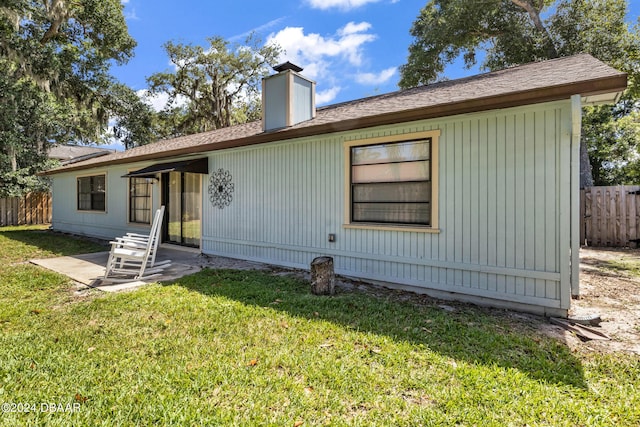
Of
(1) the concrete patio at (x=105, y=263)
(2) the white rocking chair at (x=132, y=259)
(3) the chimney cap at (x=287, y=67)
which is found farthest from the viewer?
(3) the chimney cap at (x=287, y=67)

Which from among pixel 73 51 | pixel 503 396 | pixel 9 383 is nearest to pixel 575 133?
pixel 503 396

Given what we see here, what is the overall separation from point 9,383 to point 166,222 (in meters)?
6.91

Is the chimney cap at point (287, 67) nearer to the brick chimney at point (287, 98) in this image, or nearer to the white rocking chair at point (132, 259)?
the brick chimney at point (287, 98)

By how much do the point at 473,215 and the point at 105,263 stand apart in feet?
22.1

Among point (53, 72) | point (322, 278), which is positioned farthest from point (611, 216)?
point (53, 72)

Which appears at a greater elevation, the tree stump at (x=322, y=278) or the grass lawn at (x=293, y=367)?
the tree stump at (x=322, y=278)

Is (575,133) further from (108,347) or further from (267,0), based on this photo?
(267,0)

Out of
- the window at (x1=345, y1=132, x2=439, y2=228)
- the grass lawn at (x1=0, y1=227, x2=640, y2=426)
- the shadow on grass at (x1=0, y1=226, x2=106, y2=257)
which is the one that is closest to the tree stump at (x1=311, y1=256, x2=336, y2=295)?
the grass lawn at (x1=0, y1=227, x2=640, y2=426)

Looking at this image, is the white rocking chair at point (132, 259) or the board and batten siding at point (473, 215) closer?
the board and batten siding at point (473, 215)

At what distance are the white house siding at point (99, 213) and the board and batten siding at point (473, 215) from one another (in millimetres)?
5151

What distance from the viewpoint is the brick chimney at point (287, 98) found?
670 cm

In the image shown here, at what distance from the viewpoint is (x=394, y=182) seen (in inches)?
197

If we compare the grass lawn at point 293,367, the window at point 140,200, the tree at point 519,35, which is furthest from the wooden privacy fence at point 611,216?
the window at point 140,200

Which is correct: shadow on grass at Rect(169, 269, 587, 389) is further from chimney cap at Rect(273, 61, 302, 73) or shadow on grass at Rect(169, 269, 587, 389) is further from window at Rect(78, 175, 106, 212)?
window at Rect(78, 175, 106, 212)
